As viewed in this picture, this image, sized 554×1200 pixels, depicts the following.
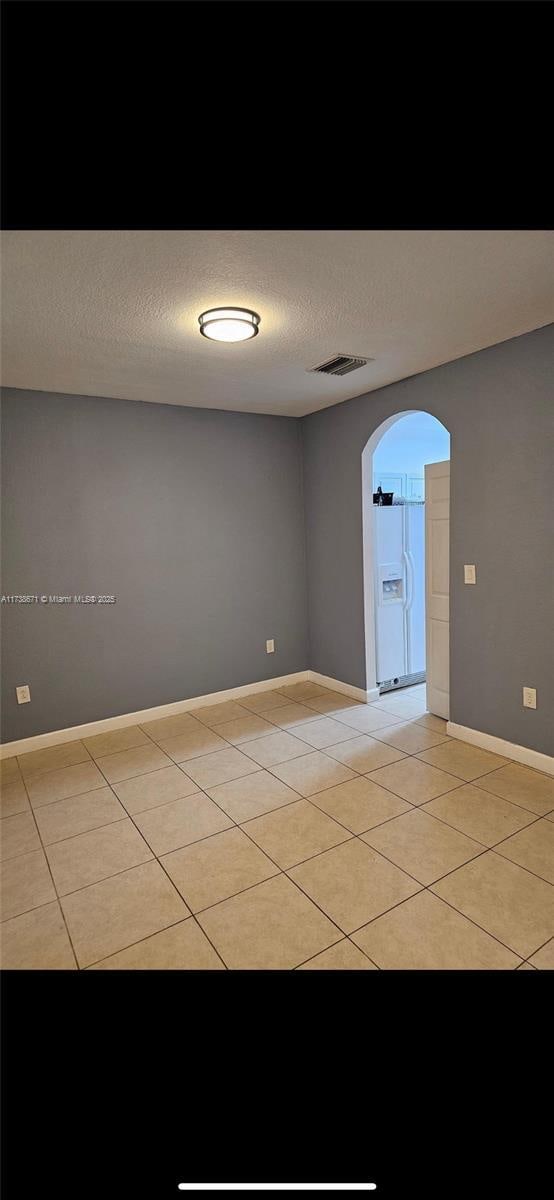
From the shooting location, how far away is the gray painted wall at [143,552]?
3.49 metres

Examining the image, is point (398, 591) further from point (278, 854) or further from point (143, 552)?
point (278, 854)

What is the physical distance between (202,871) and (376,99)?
8.19 feet

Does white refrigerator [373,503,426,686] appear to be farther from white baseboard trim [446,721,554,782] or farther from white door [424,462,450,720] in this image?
white baseboard trim [446,721,554,782]

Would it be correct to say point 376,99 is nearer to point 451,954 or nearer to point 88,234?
point 88,234

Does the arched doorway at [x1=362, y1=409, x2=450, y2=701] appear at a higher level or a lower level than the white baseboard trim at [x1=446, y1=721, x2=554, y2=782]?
higher

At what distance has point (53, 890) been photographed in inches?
84.7

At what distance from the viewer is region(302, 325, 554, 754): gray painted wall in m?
2.79

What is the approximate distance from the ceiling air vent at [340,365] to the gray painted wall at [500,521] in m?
0.52

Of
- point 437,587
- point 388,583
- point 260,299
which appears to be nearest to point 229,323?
point 260,299

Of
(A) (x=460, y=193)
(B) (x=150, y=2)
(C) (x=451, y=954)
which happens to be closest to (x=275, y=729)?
(C) (x=451, y=954)

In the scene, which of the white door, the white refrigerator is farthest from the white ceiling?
the white refrigerator

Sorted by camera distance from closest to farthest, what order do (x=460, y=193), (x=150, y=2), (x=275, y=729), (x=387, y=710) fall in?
(x=150, y=2)
(x=460, y=193)
(x=275, y=729)
(x=387, y=710)

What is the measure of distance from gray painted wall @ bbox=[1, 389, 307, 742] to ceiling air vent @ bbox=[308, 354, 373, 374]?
1251mm

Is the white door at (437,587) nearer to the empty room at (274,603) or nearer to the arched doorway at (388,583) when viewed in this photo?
the empty room at (274,603)
